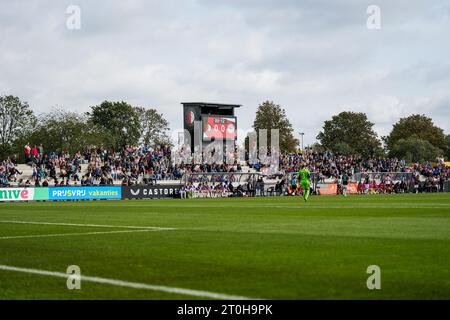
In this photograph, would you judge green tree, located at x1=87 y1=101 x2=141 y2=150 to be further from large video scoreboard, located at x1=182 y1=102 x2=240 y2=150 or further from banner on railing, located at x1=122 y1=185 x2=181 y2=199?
banner on railing, located at x1=122 y1=185 x2=181 y2=199

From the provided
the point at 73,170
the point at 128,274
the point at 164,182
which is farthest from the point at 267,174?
the point at 128,274

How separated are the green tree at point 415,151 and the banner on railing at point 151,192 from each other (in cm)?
8707

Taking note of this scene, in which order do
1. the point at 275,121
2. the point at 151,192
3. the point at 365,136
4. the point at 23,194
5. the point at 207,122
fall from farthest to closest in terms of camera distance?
the point at 365,136 → the point at 275,121 → the point at 207,122 → the point at 151,192 → the point at 23,194

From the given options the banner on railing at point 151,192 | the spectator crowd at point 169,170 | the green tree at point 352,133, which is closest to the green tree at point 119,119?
the green tree at point 352,133

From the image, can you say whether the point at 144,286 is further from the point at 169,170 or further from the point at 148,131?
the point at 148,131

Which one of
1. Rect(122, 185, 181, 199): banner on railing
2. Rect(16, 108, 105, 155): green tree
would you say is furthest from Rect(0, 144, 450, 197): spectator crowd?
Rect(16, 108, 105, 155): green tree

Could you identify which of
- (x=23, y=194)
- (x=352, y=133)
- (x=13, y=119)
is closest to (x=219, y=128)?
(x=23, y=194)

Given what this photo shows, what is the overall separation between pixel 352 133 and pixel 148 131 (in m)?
46.0

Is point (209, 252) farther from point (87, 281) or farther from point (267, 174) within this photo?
point (267, 174)

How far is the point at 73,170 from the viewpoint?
5644 centimetres

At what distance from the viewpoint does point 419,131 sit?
15325cm

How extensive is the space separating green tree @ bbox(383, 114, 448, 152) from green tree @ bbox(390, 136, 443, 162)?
456 inches

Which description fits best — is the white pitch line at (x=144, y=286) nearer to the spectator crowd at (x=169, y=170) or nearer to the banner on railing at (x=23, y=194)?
the banner on railing at (x=23, y=194)
